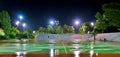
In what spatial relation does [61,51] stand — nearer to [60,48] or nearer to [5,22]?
[60,48]

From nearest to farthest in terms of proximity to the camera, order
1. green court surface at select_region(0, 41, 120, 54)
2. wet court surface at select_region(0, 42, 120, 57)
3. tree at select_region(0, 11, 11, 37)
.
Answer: wet court surface at select_region(0, 42, 120, 57), green court surface at select_region(0, 41, 120, 54), tree at select_region(0, 11, 11, 37)

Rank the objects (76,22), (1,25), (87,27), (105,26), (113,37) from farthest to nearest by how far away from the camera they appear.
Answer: (76,22) → (87,27) → (1,25) → (105,26) → (113,37)

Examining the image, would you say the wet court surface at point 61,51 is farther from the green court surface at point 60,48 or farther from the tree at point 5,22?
the tree at point 5,22

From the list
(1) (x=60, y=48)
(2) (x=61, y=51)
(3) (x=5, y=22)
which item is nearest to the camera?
(2) (x=61, y=51)

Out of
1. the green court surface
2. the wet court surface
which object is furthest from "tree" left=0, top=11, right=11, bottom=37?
the wet court surface

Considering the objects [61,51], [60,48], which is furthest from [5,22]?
[61,51]

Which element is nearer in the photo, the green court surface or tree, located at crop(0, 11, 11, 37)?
the green court surface

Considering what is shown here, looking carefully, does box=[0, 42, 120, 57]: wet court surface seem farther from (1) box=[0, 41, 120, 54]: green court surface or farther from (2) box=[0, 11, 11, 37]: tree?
(2) box=[0, 11, 11, 37]: tree

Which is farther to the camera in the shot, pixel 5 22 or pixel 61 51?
pixel 5 22

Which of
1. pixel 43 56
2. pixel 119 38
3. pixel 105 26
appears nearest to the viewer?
pixel 43 56

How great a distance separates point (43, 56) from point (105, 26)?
39960 mm

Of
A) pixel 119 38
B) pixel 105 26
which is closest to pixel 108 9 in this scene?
pixel 119 38

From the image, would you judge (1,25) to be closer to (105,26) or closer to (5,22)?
(5,22)

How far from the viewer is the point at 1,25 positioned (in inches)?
2507
